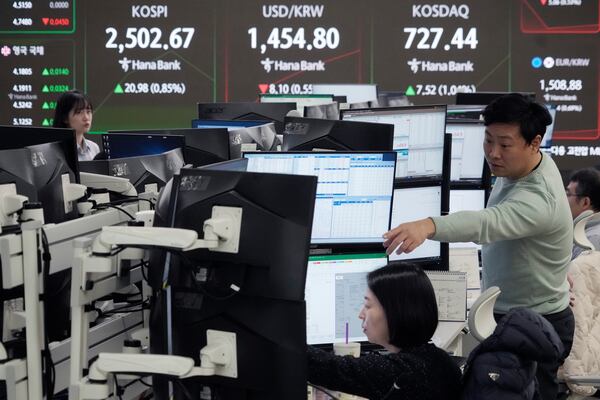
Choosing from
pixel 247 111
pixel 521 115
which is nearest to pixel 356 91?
pixel 247 111

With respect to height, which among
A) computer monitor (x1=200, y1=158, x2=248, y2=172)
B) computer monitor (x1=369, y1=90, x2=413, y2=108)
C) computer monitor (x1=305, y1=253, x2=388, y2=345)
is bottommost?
computer monitor (x1=305, y1=253, x2=388, y2=345)

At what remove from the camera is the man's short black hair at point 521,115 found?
3090mm

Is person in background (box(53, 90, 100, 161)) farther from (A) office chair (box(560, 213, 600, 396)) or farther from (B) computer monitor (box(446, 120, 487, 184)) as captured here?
(A) office chair (box(560, 213, 600, 396))

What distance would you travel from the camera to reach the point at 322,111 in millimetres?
5355

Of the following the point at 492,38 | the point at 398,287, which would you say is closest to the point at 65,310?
the point at 398,287

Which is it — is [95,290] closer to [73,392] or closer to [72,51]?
[73,392]

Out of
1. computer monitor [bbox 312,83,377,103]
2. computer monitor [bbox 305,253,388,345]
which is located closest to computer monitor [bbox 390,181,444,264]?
computer monitor [bbox 305,253,388,345]

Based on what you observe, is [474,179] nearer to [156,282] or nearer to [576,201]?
[576,201]

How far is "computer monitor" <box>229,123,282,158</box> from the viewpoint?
4.56 meters

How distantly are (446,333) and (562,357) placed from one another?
0.65 meters

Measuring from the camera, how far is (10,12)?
30.9 feet

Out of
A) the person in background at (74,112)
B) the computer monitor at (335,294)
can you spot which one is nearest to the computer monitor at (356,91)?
the person in background at (74,112)

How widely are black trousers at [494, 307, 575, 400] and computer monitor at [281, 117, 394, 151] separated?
87 cm

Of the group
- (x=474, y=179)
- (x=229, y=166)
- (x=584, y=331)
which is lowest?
(x=584, y=331)
